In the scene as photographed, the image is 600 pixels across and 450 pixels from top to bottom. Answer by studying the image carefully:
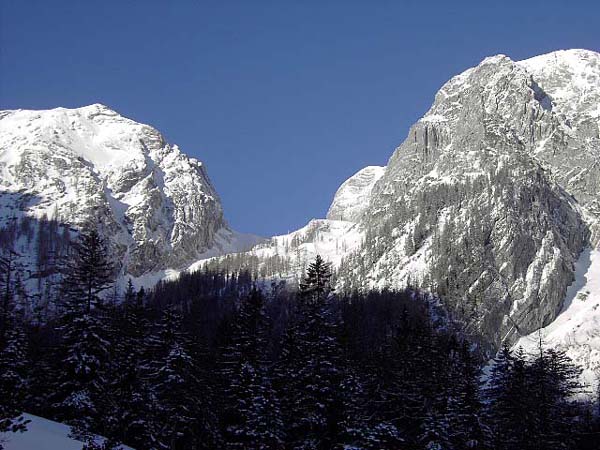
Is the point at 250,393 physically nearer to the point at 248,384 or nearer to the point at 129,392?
the point at 248,384

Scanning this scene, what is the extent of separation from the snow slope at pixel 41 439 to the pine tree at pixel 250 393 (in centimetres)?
1406

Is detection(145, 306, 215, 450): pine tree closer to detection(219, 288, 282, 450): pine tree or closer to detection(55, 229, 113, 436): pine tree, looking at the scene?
detection(219, 288, 282, 450): pine tree

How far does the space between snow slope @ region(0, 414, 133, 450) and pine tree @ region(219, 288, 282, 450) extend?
46.1 feet

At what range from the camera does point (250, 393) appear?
5416cm

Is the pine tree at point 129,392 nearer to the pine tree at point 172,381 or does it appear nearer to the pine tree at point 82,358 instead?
the pine tree at point 172,381

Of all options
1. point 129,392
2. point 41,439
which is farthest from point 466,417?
point 41,439

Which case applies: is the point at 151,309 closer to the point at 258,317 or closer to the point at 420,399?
the point at 258,317

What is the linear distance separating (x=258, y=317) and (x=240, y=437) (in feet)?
26.3

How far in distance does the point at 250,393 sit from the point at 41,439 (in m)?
18.5

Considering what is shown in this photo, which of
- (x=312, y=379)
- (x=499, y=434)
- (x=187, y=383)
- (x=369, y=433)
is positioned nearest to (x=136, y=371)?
(x=187, y=383)

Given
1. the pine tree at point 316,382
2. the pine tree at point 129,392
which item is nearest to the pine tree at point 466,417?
the pine tree at point 316,382

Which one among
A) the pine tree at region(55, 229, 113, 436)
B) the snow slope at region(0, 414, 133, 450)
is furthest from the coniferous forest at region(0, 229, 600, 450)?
the snow slope at region(0, 414, 133, 450)

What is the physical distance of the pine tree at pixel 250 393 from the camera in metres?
53.3

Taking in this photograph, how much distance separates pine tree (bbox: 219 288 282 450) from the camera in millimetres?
53312
